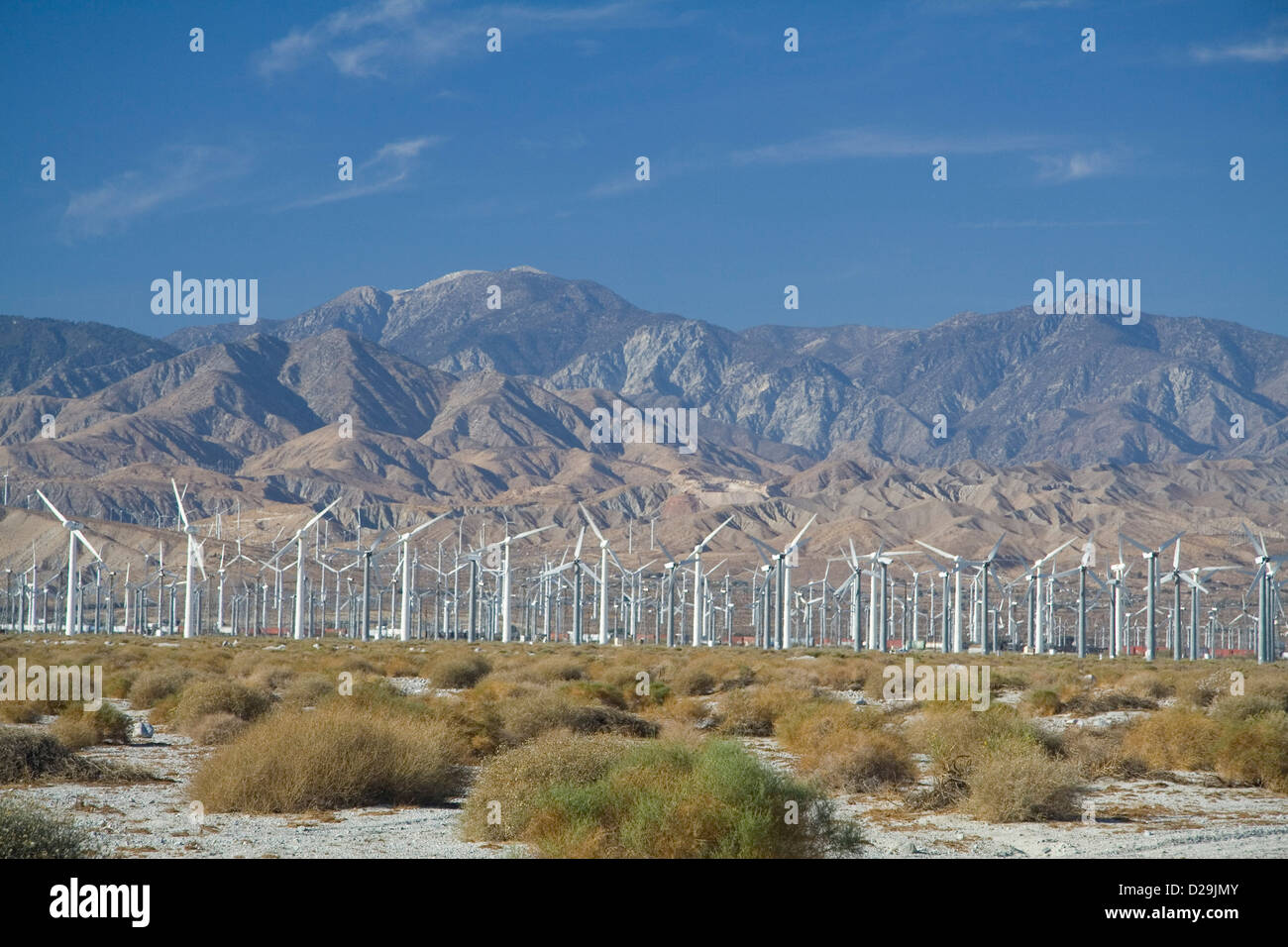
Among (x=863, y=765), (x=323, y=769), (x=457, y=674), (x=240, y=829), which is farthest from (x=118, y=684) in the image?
(x=863, y=765)

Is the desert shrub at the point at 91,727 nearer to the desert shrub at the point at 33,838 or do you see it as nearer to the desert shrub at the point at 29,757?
Result: the desert shrub at the point at 29,757

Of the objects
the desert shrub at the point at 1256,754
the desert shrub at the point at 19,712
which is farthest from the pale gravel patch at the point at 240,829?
the desert shrub at the point at 1256,754

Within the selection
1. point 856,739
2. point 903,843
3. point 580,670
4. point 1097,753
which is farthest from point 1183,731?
point 580,670

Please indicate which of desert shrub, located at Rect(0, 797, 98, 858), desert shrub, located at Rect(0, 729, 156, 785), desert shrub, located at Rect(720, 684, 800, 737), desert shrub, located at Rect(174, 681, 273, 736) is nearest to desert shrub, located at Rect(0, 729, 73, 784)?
desert shrub, located at Rect(0, 729, 156, 785)

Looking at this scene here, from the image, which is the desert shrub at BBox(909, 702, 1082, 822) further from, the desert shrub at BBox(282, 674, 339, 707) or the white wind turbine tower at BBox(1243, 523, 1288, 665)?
the white wind turbine tower at BBox(1243, 523, 1288, 665)

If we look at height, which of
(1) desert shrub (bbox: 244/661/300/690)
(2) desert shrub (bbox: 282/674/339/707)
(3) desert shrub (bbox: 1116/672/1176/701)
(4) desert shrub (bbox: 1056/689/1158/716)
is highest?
(2) desert shrub (bbox: 282/674/339/707)
